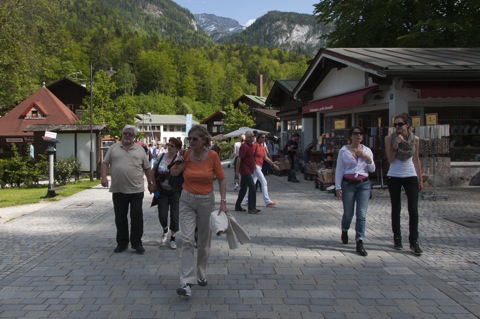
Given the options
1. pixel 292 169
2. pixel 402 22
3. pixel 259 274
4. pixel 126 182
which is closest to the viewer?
pixel 259 274

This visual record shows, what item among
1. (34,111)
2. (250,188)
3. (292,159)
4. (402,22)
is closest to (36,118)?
(34,111)

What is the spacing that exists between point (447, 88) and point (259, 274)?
31.0 feet

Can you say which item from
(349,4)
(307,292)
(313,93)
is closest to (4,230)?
(307,292)

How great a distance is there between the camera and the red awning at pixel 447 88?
40.6 feet

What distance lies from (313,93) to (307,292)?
1691cm

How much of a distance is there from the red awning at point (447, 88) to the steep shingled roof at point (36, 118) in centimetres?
3651

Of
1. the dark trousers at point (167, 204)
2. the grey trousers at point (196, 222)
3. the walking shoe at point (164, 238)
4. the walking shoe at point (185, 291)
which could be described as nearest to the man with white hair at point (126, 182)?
the dark trousers at point (167, 204)

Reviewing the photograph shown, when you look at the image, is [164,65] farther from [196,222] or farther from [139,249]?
[196,222]

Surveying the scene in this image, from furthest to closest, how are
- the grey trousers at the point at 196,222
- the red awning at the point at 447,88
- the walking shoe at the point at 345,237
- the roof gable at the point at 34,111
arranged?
the roof gable at the point at 34,111, the red awning at the point at 447,88, the walking shoe at the point at 345,237, the grey trousers at the point at 196,222

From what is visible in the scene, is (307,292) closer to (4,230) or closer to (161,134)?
(4,230)

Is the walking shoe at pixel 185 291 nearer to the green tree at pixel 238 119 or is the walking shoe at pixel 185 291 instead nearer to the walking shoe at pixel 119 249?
the walking shoe at pixel 119 249

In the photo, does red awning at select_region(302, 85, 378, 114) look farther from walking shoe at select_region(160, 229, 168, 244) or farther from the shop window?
walking shoe at select_region(160, 229, 168, 244)

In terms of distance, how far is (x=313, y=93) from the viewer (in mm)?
20922

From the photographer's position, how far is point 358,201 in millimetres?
6516
